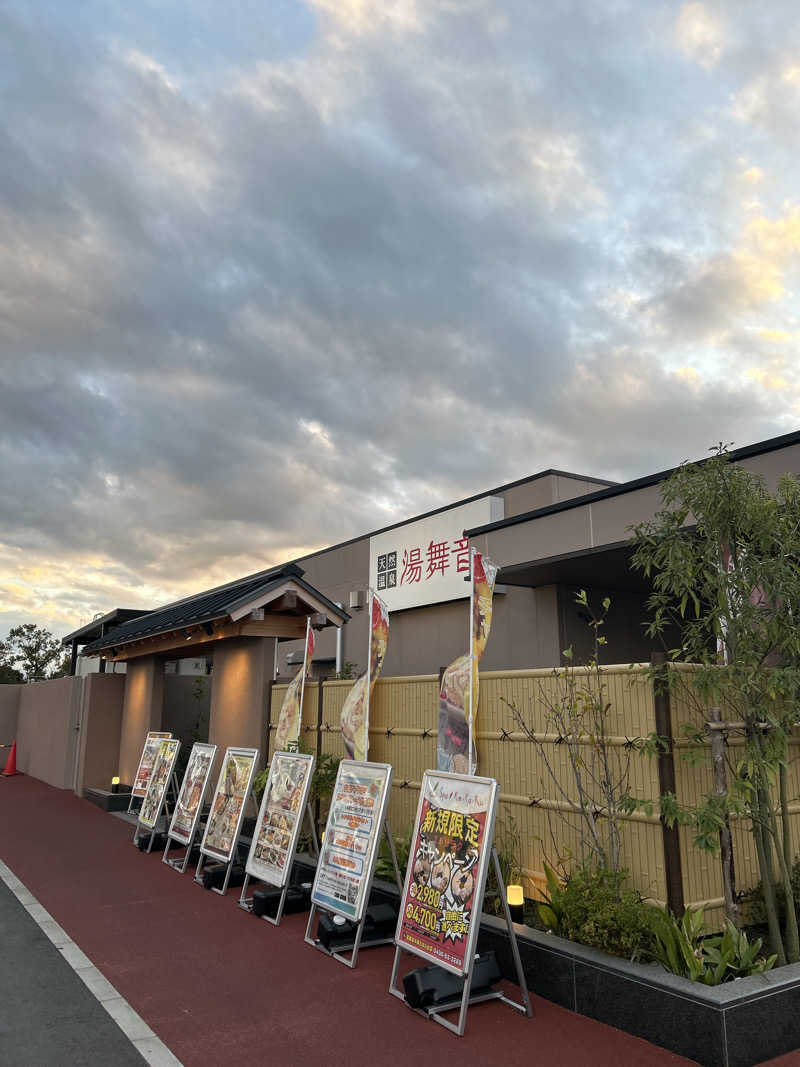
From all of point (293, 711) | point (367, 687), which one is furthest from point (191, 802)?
point (367, 687)

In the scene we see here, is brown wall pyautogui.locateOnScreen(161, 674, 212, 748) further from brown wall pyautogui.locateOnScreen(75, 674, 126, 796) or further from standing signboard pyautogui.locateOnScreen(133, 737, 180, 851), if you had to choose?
standing signboard pyautogui.locateOnScreen(133, 737, 180, 851)

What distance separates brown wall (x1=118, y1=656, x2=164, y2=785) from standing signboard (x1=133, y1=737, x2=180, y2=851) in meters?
3.54

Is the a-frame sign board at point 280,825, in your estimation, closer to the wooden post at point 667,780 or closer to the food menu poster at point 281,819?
the food menu poster at point 281,819

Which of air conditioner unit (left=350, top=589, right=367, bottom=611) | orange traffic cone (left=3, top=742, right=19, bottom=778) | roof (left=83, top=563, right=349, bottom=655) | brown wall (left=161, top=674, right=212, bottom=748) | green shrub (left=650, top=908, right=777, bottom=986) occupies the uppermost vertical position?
air conditioner unit (left=350, top=589, right=367, bottom=611)

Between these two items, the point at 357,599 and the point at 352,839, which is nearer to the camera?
the point at 352,839

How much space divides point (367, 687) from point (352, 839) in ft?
6.68

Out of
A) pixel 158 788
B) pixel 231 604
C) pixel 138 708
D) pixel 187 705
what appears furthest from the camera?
pixel 187 705

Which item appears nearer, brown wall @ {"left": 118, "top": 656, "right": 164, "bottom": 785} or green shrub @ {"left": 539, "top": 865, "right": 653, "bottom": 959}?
green shrub @ {"left": 539, "top": 865, "right": 653, "bottom": 959}

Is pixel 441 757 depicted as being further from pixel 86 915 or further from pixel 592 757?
pixel 86 915

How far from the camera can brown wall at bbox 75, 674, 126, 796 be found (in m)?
15.9

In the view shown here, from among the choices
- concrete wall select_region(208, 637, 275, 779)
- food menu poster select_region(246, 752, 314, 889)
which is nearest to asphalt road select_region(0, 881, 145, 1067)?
food menu poster select_region(246, 752, 314, 889)

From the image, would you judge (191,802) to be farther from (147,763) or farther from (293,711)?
(147,763)

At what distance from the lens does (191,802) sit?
381 inches

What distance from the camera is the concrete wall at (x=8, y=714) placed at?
2458 centimetres
